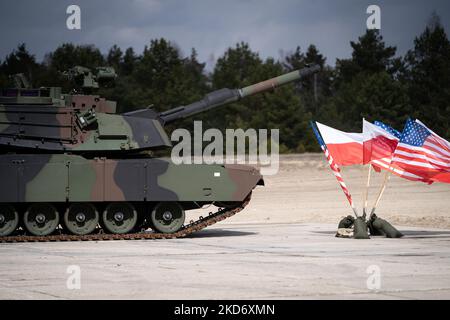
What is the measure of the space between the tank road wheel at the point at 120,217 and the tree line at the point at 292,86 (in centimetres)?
4094

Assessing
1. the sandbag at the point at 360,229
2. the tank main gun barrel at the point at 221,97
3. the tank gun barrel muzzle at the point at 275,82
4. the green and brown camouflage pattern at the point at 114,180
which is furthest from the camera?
the tank gun barrel muzzle at the point at 275,82

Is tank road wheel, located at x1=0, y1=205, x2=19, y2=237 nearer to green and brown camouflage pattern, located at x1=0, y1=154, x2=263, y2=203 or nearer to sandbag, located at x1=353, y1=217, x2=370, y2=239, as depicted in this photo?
green and brown camouflage pattern, located at x1=0, y1=154, x2=263, y2=203

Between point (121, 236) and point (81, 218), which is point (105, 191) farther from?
point (121, 236)

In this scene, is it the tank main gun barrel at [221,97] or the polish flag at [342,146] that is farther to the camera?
the tank main gun barrel at [221,97]

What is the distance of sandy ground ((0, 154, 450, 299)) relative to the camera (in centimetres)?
1326

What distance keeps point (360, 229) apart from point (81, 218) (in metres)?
6.70

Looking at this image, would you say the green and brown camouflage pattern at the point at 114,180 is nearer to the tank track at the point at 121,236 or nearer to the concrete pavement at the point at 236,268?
the tank track at the point at 121,236

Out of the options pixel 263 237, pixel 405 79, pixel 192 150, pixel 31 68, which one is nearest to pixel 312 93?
pixel 405 79

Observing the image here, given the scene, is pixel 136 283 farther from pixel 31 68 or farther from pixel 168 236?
pixel 31 68

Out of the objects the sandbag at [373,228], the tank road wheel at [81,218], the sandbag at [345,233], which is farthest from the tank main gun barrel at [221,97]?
the sandbag at [373,228]

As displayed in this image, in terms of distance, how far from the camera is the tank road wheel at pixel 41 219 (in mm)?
24188


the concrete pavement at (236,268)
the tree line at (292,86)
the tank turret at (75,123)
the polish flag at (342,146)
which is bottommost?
the concrete pavement at (236,268)

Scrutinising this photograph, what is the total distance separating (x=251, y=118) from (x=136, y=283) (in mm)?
67721
